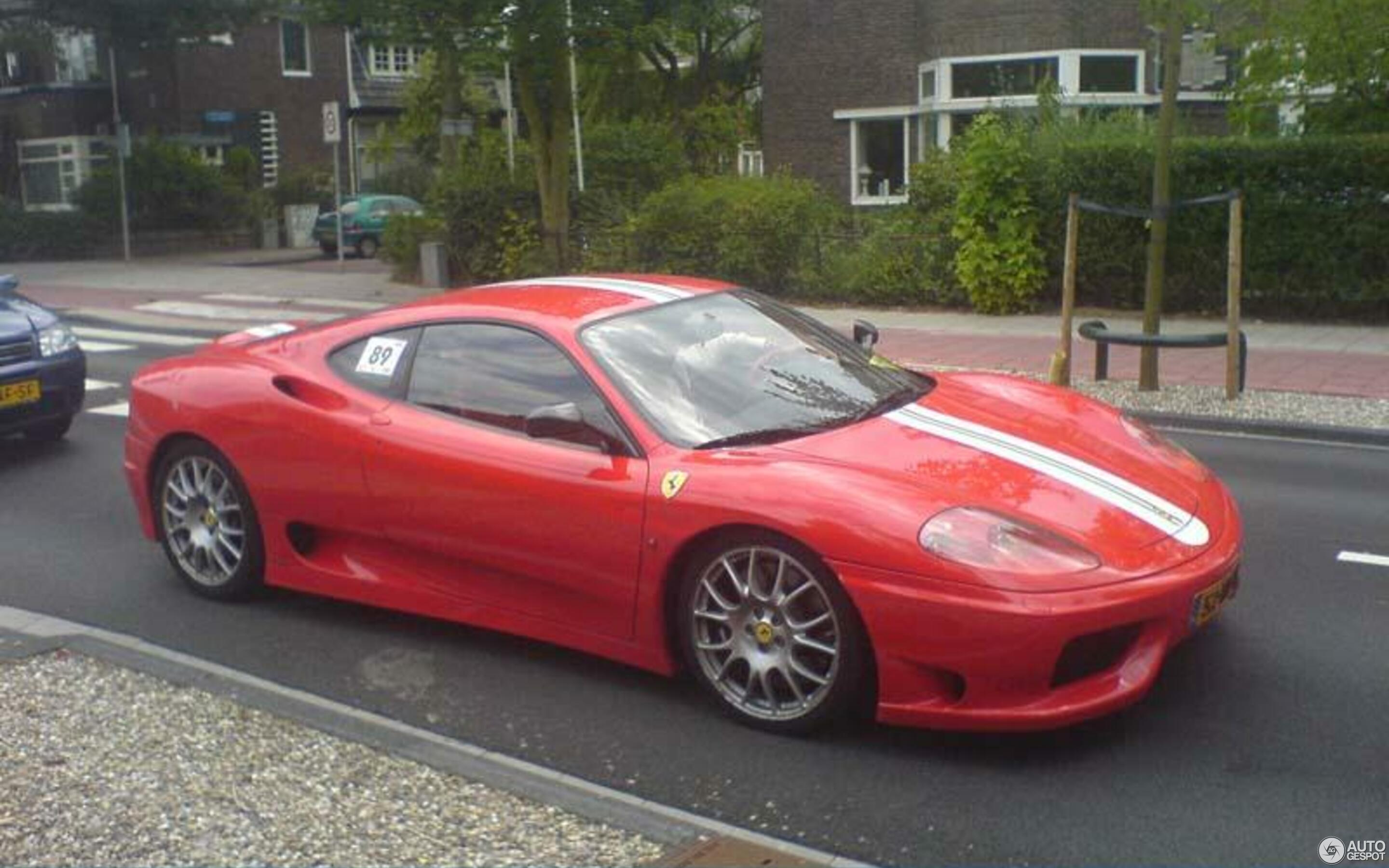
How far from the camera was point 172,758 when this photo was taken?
4652 mm

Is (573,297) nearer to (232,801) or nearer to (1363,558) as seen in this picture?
(232,801)

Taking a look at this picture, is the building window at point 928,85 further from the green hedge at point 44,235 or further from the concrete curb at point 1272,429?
the green hedge at point 44,235

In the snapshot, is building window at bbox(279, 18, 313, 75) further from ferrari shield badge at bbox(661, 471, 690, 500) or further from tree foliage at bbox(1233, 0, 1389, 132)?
ferrari shield badge at bbox(661, 471, 690, 500)

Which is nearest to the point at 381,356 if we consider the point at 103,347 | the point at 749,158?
the point at 103,347

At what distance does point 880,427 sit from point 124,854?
2.80m

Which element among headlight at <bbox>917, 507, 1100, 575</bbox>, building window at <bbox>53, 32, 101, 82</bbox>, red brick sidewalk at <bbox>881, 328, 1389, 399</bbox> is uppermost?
building window at <bbox>53, 32, 101, 82</bbox>

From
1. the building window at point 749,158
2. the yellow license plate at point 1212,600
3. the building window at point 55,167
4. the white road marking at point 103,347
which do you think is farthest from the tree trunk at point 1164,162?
the building window at point 55,167

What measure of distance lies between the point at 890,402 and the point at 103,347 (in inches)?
541

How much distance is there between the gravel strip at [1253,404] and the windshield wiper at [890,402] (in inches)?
185

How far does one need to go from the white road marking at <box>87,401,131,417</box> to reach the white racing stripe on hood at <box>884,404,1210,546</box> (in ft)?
28.1

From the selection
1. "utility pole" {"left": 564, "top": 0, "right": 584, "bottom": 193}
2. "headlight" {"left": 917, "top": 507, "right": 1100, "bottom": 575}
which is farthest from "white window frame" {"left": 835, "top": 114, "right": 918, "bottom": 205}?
"headlight" {"left": 917, "top": 507, "right": 1100, "bottom": 575}

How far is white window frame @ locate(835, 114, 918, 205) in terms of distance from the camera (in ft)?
96.4

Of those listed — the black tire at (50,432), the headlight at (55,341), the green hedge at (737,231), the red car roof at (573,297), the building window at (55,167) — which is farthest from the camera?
the building window at (55,167)

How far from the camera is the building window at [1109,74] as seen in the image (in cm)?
2698
